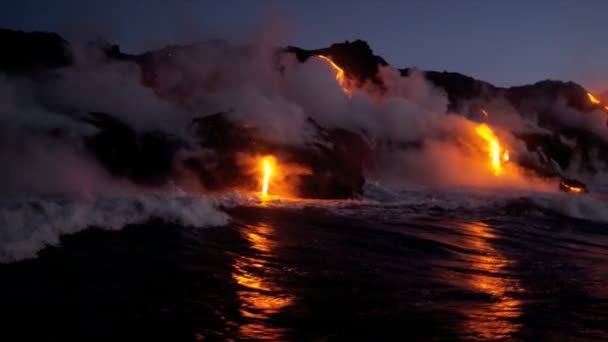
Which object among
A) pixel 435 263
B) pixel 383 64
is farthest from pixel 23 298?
pixel 383 64

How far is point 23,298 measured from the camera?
18.0 ft

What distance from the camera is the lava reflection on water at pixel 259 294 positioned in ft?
17.3

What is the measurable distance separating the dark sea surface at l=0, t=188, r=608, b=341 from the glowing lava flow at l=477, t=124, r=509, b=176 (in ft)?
63.8

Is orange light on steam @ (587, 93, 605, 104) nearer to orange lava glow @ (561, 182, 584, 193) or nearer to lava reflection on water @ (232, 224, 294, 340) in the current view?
orange lava glow @ (561, 182, 584, 193)

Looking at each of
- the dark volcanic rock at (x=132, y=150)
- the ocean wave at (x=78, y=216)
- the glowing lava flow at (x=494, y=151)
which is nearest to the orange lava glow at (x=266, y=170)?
the dark volcanic rock at (x=132, y=150)

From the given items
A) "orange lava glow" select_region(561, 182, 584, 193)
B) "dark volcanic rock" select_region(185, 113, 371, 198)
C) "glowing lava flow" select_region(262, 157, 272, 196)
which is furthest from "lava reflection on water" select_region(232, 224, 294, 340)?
"orange lava glow" select_region(561, 182, 584, 193)

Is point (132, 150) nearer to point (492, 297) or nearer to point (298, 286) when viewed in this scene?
point (298, 286)

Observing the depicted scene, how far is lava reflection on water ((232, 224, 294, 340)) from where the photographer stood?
5262mm

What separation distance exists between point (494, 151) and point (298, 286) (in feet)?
89.1

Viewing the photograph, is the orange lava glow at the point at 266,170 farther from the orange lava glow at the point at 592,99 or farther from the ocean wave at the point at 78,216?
the orange lava glow at the point at 592,99

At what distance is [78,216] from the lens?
29.1 feet

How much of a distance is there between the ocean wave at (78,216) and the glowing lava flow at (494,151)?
73.8 feet

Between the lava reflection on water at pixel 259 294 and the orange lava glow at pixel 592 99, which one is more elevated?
the orange lava glow at pixel 592 99

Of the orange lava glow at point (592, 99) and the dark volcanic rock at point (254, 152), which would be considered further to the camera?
the orange lava glow at point (592, 99)
